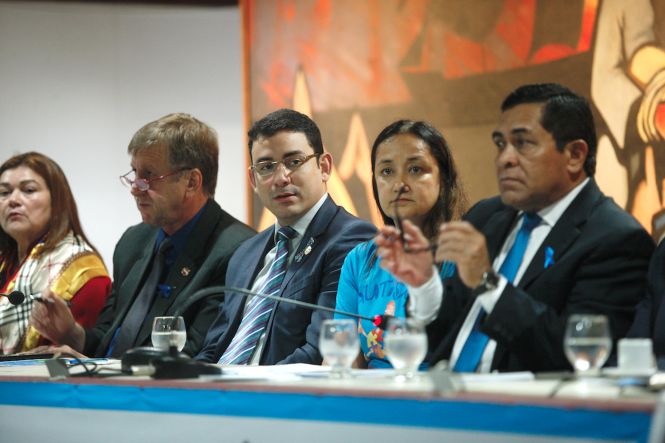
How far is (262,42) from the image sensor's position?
17.9 feet

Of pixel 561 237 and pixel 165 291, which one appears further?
pixel 165 291

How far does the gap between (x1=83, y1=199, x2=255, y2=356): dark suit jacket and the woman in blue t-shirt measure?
0.76m

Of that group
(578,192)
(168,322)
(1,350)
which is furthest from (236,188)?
(578,192)

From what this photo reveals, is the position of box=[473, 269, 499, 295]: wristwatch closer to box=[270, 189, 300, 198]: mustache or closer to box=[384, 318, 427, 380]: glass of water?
box=[384, 318, 427, 380]: glass of water

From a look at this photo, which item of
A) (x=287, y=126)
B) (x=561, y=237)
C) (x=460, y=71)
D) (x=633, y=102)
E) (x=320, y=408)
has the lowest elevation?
(x=320, y=408)

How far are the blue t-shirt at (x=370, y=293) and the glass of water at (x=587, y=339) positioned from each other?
0.92 meters

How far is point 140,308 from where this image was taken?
372 cm

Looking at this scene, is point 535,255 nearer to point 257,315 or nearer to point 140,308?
point 257,315

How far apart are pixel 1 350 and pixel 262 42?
238cm

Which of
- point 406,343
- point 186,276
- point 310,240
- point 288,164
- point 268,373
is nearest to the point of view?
point 406,343

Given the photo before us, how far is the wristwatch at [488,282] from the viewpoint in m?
2.18

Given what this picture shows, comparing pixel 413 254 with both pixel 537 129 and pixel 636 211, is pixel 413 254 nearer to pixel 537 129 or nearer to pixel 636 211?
pixel 537 129

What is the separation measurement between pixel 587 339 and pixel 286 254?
1.68 m

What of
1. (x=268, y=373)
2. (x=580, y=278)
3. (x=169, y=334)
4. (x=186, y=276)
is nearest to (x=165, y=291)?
(x=186, y=276)
